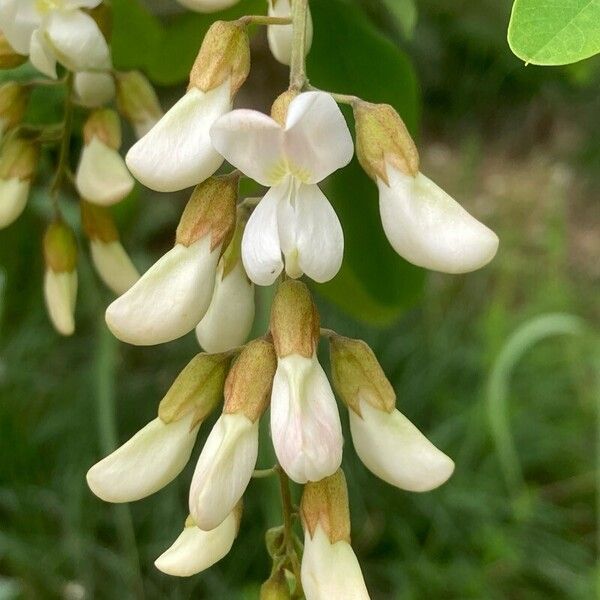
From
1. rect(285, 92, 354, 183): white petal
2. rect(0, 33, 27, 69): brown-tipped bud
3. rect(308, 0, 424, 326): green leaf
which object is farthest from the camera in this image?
rect(308, 0, 424, 326): green leaf

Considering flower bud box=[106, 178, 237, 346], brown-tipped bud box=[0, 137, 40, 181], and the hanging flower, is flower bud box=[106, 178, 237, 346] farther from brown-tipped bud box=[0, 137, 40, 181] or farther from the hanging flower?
brown-tipped bud box=[0, 137, 40, 181]

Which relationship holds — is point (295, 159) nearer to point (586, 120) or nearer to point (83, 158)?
point (83, 158)

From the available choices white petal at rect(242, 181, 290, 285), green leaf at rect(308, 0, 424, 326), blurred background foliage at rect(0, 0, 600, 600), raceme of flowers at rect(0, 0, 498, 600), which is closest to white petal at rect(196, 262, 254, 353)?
raceme of flowers at rect(0, 0, 498, 600)

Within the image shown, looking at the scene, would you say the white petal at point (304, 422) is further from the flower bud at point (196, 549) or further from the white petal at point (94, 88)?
the white petal at point (94, 88)

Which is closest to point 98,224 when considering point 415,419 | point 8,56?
point 8,56

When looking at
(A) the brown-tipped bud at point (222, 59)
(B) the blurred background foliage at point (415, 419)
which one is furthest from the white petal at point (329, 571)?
(B) the blurred background foliage at point (415, 419)

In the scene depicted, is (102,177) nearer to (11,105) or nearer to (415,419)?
(11,105)
